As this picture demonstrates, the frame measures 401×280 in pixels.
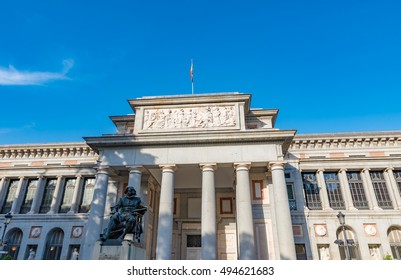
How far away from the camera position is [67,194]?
26.6 m

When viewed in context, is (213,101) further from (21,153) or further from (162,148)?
(21,153)

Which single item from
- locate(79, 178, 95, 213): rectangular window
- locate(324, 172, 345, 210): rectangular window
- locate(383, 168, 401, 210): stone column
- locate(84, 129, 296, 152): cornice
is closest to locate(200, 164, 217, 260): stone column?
locate(84, 129, 296, 152): cornice

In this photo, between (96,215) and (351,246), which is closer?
(96,215)

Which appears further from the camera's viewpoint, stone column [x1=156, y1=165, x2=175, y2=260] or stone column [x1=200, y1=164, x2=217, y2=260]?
stone column [x1=156, y1=165, x2=175, y2=260]

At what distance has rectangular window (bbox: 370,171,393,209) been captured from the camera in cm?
2289

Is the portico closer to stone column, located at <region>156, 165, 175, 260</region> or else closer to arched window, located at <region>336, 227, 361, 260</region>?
stone column, located at <region>156, 165, 175, 260</region>

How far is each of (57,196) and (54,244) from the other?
14.4ft

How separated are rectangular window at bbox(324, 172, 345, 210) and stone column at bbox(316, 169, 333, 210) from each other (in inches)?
17.9

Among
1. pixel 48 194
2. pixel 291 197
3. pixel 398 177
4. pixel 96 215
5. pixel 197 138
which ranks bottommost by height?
pixel 96 215

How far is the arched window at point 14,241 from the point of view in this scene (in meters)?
24.5

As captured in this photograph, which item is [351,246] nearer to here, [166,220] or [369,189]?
[369,189]

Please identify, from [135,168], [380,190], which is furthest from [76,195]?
[380,190]

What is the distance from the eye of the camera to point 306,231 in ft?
69.8

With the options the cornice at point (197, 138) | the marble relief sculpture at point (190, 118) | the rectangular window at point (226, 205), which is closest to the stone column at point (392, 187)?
the cornice at point (197, 138)
